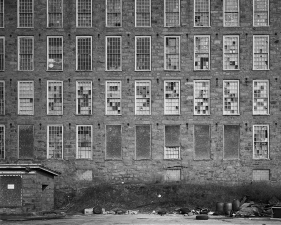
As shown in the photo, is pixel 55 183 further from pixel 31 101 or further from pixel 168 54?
pixel 168 54

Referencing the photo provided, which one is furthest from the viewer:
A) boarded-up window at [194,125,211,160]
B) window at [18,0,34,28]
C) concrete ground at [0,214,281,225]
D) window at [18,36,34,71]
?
window at [18,0,34,28]

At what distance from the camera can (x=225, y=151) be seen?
200 ft

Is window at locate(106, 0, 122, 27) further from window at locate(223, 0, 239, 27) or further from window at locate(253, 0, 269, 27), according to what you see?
window at locate(253, 0, 269, 27)

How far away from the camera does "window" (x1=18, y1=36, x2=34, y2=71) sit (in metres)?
61.5

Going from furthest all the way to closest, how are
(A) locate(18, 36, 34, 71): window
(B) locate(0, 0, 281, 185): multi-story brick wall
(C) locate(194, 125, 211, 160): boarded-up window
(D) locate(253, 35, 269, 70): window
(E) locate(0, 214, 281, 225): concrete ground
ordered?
(A) locate(18, 36, 34, 71): window < (D) locate(253, 35, 269, 70): window < (C) locate(194, 125, 211, 160): boarded-up window < (B) locate(0, 0, 281, 185): multi-story brick wall < (E) locate(0, 214, 281, 225): concrete ground

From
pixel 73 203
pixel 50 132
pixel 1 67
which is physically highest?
pixel 1 67

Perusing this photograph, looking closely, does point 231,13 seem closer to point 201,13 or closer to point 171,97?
point 201,13

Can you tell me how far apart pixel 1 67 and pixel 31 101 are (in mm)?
3001

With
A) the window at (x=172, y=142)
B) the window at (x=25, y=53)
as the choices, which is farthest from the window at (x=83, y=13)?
the window at (x=172, y=142)

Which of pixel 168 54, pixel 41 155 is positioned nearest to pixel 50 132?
pixel 41 155

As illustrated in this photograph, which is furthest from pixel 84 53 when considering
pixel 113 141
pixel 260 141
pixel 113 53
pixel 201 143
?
pixel 260 141

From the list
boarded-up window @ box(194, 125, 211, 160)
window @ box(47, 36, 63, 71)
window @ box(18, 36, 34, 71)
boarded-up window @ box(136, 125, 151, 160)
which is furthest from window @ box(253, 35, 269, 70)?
window @ box(18, 36, 34, 71)

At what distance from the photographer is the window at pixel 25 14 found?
6166cm

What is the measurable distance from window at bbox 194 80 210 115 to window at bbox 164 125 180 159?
5.97ft
